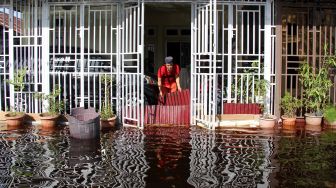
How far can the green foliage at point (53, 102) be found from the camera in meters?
11.2

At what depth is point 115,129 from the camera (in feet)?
35.6

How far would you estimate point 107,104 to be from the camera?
11.2 metres

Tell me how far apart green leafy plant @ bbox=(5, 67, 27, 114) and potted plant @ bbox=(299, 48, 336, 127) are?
22.9 feet

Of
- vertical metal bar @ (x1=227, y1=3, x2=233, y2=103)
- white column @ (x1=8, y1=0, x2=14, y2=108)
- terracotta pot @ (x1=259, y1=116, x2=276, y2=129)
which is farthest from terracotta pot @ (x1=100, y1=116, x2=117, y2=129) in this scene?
terracotta pot @ (x1=259, y1=116, x2=276, y2=129)

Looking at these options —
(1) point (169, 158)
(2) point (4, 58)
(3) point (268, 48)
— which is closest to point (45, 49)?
(2) point (4, 58)

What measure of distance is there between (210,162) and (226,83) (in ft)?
14.9

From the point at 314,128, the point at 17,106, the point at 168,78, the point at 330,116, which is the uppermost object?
the point at 168,78

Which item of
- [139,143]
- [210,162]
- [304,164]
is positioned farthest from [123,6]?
[304,164]

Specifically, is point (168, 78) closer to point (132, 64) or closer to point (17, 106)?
point (132, 64)

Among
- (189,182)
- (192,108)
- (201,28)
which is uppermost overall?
(201,28)

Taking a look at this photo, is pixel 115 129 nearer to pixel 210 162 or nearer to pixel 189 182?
pixel 210 162

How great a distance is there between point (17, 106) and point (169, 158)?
556cm

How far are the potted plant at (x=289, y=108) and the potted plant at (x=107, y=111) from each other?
164 inches

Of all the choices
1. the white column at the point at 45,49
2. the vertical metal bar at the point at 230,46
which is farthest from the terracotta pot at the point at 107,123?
the vertical metal bar at the point at 230,46
